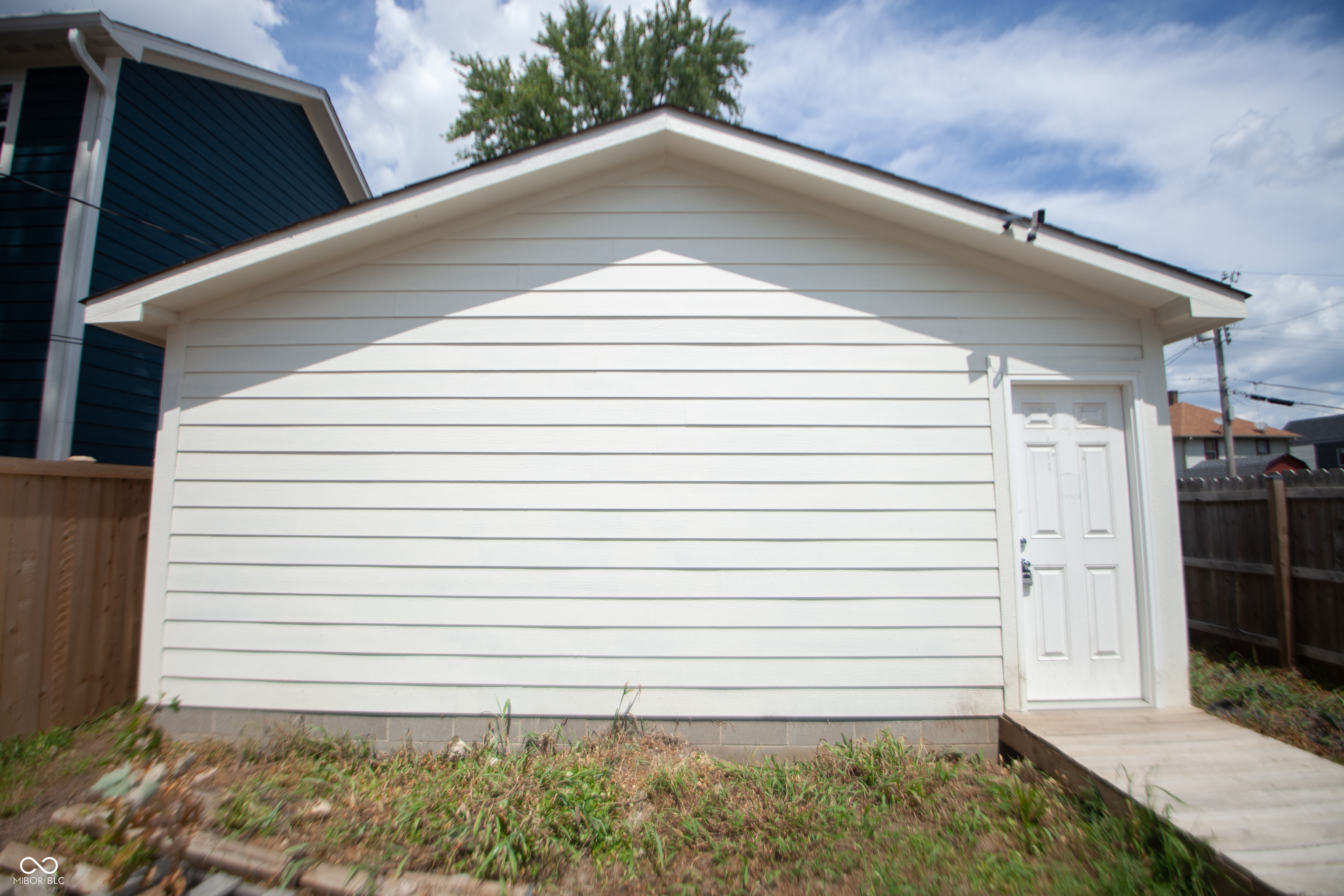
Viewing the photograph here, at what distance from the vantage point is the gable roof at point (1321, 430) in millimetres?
32500

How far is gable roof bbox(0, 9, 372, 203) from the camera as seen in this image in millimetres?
6395

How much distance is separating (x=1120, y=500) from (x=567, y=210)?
4.52 m

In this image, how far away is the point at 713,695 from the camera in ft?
13.6

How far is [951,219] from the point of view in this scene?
4098 millimetres

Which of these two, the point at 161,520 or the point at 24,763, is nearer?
the point at 24,763

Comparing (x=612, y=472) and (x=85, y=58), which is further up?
(x=85, y=58)

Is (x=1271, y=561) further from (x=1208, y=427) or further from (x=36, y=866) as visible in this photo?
(x=1208, y=427)

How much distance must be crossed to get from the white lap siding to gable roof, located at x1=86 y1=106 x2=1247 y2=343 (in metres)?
0.21

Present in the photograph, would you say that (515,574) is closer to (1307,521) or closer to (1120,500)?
(1120,500)

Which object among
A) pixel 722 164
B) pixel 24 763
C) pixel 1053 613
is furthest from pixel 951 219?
pixel 24 763

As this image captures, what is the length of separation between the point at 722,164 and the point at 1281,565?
5723 millimetres
